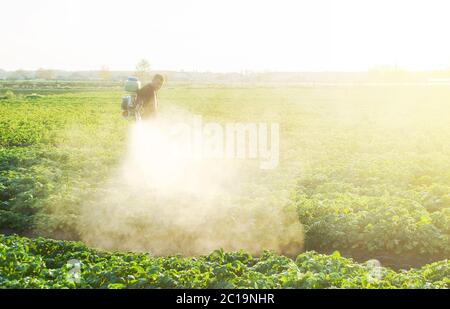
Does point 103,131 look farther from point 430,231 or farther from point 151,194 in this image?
point 430,231

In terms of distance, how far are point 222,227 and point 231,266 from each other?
3406 millimetres

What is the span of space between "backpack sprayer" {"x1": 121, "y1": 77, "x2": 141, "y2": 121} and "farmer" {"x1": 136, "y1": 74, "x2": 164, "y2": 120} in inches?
3.0

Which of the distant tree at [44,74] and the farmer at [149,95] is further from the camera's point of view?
the distant tree at [44,74]

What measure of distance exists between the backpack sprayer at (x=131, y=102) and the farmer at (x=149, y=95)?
0.08 metres

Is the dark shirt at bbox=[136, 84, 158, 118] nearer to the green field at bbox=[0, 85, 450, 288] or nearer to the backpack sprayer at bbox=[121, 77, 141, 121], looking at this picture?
the backpack sprayer at bbox=[121, 77, 141, 121]

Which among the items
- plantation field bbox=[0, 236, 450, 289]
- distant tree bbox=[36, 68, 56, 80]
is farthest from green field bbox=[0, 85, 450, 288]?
distant tree bbox=[36, 68, 56, 80]

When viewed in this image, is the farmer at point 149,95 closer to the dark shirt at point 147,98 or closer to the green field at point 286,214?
the dark shirt at point 147,98

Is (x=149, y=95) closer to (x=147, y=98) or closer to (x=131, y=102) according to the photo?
(x=147, y=98)

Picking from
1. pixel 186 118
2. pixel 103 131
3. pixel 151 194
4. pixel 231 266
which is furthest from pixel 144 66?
pixel 231 266

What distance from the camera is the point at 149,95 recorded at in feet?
33.7

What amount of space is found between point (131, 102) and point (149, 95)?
14.6 inches

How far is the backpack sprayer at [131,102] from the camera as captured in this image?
10.1m

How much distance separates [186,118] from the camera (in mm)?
34719

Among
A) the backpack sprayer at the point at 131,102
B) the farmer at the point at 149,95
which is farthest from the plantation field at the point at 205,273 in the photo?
the farmer at the point at 149,95
